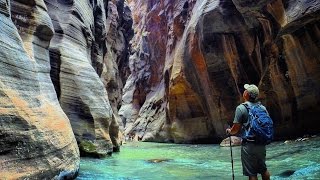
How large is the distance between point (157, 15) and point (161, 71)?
692cm

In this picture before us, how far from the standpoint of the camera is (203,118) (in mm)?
27609

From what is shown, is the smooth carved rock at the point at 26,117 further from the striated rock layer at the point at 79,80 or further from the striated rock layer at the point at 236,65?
the striated rock layer at the point at 236,65

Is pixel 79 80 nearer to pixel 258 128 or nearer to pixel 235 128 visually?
pixel 235 128

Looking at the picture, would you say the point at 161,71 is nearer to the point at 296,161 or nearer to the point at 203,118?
the point at 203,118

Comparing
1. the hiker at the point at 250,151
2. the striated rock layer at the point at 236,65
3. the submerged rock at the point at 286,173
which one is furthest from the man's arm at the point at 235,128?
the striated rock layer at the point at 236,65

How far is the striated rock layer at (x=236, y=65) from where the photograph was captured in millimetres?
18375

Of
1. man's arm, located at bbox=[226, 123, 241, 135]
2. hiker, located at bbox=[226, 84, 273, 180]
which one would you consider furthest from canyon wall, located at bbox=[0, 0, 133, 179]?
hiker, located at bbox=[226, 84, 273, 180]

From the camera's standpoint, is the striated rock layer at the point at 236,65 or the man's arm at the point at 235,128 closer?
the man's arm at the point at 235,128

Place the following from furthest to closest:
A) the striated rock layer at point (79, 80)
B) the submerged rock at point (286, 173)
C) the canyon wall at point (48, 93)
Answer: the striated rock layer at point (79, 80) → the submerged rock at point (286, 173) → the canyon wall at point (48, 93)

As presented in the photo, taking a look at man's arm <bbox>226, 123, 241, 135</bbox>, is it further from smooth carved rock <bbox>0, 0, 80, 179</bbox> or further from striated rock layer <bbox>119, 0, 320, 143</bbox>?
striated rock layer <bbox>119, 0, 320, 143</bbox>

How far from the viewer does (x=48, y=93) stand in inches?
393

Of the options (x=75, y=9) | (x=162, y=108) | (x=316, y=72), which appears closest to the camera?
(x=75, y=9)

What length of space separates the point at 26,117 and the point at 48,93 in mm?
2693

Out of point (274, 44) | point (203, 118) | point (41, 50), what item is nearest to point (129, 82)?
point (203, 118)
